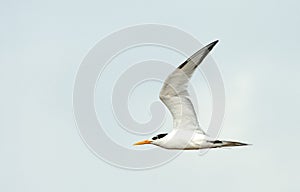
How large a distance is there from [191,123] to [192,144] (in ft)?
2.58

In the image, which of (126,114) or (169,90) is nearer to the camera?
(169,90)

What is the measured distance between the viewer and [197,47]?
2894cm

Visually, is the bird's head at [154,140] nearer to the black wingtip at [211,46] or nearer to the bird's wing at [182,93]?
the bird's wing at [182,93]

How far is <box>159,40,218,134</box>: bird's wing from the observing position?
28.4 meters

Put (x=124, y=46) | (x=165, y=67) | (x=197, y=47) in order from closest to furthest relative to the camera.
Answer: (x=197, y=47)
(x=165, y=67)
(x=124, y=46)

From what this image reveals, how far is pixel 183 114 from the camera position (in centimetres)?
2953

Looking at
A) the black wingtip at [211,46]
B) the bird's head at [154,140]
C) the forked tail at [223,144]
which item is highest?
the black wingtip at [211,46]

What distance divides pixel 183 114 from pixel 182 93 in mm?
868

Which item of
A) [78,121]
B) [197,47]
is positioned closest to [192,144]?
[197,47]

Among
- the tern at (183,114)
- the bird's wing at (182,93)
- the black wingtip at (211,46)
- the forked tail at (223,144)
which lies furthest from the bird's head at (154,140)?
the black wingtip at (211,46)

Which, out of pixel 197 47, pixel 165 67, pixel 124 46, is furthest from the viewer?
pixel 124 46

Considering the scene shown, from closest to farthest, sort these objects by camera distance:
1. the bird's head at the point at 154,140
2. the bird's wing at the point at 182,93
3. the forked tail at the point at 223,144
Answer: the bird's wing at the point at 182,93 → the forked tail at the point at 223,144 → the bird's head at the point at 154,140

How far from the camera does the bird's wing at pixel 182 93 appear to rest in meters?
28.4

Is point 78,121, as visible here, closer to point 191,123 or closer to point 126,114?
point 126,114
